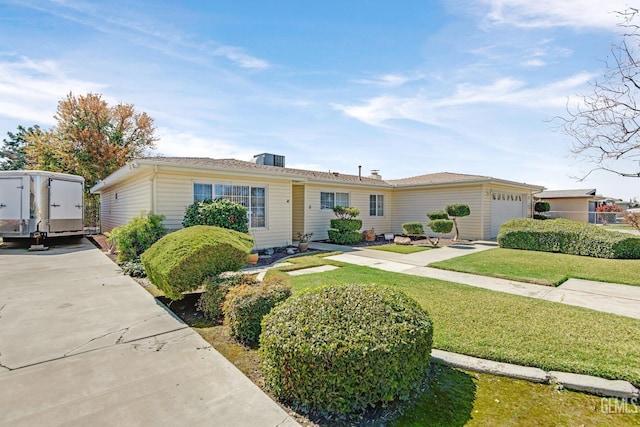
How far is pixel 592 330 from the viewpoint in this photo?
3.76 m

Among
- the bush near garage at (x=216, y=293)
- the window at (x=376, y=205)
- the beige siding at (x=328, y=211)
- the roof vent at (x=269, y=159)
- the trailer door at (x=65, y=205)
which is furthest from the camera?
the window at (x=376, y=205)

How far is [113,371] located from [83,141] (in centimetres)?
2456

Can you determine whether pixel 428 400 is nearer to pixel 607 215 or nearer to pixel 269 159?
pixel 269 159

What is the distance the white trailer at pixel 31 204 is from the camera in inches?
432

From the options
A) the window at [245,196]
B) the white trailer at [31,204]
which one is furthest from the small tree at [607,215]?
the white trailer at [31,204]

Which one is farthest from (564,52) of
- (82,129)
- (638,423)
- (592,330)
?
(82,129)

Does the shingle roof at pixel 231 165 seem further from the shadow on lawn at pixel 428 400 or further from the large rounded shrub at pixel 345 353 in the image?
the large rounded shrub at pixel 345 353

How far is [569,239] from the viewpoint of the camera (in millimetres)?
10023

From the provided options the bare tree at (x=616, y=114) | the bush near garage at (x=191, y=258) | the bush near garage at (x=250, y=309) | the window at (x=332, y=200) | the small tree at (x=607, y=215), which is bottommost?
the bush near garage at (x=250, y=309)

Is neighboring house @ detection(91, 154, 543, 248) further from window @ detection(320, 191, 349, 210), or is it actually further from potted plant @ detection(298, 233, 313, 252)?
potted plant @ detection(298, 233, 313, 252)

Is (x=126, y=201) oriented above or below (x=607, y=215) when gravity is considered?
above

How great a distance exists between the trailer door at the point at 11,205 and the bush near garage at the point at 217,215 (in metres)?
7.10

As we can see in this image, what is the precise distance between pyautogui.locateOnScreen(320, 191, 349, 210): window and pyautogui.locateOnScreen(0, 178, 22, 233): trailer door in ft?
37.9

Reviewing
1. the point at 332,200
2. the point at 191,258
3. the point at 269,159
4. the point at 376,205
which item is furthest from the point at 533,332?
the point at 269,159
